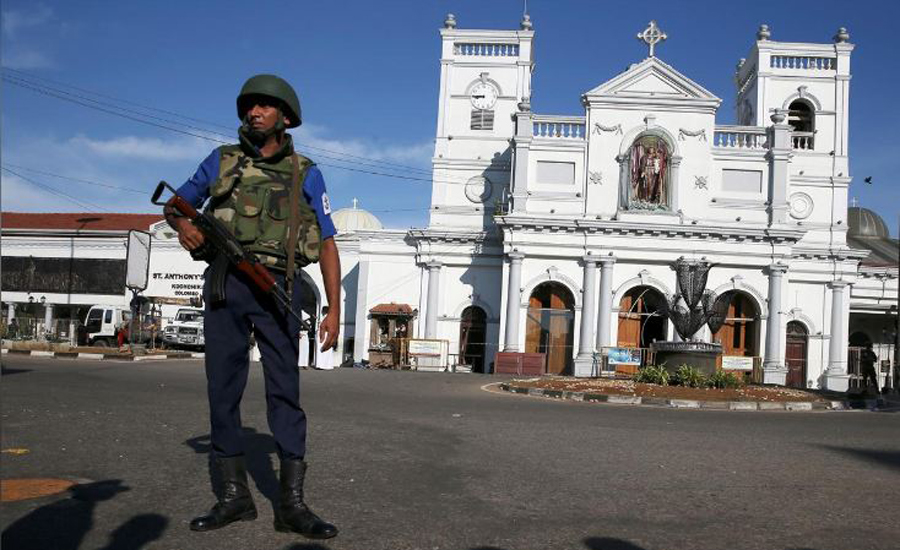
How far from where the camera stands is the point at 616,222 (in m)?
34.2

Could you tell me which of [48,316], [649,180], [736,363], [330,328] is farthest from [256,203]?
[48,316]

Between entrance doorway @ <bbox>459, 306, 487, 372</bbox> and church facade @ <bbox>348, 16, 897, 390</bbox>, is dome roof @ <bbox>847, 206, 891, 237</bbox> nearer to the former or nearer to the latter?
church facade @ <bbox>348, 16, 897, 390</bbox>

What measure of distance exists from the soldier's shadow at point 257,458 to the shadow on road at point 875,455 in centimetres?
535

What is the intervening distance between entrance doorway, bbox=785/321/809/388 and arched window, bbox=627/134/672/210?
8823 millimetres

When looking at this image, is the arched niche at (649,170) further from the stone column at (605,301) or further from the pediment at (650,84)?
the stone column at (605,301)

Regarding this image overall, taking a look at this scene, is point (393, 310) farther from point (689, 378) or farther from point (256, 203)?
point (256, 203)

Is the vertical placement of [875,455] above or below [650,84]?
below

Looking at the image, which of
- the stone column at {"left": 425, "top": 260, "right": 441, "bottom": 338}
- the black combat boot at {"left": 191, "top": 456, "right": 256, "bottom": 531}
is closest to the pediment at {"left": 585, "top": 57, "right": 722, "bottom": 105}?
the stone column at {"left": 425, "top": 260, "right": 441, "bottom": 338}

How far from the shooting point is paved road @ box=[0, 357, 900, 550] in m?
3.90

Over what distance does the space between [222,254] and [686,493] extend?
326cm

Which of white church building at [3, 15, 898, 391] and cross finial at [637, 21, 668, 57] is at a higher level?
cross finial at [637, 21, 668, 57]

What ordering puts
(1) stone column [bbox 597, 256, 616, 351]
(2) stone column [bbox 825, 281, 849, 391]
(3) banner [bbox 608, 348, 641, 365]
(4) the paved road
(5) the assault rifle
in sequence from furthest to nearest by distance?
(2) stone column [bbox 825, 281, 849, 391], (1) stone column [bbox 597, 256, 616, 351], (3) banner [bbox 608, 348, 641, 365], (5) the assault rifle, (4) the paved road

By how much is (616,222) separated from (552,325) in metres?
5.04

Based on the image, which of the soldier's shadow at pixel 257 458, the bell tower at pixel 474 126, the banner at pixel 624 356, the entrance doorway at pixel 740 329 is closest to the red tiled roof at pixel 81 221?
the bell tower at pixel 474 126
